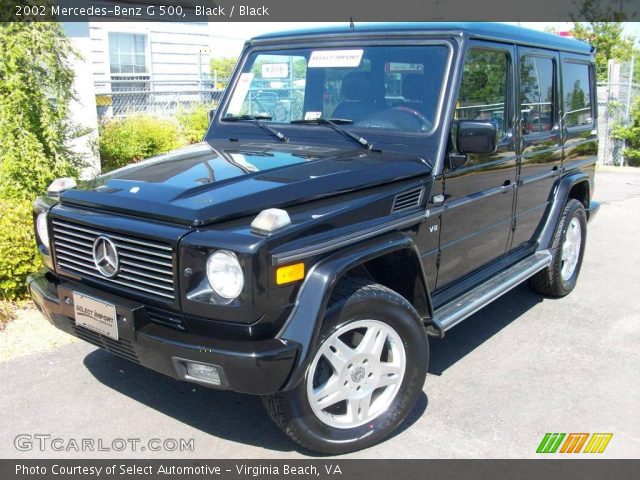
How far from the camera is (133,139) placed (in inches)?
385

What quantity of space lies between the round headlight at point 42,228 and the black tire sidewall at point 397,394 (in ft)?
5.45

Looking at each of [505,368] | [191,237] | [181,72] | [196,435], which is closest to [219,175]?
[191,237]

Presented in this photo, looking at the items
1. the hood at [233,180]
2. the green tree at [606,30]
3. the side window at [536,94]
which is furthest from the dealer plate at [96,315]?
the green tree at [606,30]

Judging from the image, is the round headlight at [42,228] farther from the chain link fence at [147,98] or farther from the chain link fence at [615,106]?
the chain link fence at [615,106]

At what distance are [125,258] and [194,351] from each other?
0.61 metres

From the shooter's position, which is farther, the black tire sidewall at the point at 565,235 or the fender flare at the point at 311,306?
the black tire sidewall at the point at 565,235

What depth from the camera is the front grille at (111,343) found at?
2.95 meters

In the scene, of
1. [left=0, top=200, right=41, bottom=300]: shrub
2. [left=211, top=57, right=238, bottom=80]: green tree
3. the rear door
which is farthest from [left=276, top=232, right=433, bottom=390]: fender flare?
[left=211, top=57, right=238, bottom=80]: green tree

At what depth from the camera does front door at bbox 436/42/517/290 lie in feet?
12.7

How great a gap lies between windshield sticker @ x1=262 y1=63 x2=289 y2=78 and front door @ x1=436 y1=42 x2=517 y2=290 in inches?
50.5

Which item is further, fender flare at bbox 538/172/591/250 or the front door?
fender flare at bbox 538/172/591/250

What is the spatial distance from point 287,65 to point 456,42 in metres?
1.21
